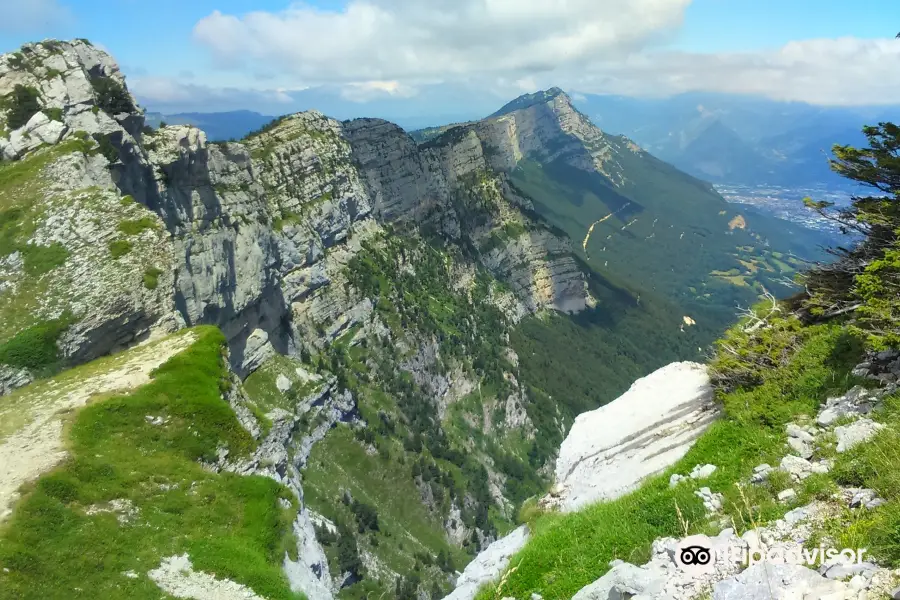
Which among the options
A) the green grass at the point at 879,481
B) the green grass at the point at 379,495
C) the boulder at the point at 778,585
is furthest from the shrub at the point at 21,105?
the green grass at the point at 879,481

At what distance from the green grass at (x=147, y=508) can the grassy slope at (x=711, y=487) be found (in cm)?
1510

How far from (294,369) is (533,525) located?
78.6 meters

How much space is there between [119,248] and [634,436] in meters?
42.0

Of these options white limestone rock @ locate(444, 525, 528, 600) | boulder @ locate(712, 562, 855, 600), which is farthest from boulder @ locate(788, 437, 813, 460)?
white limestone rock @ locate(444, 525, 528, 600)

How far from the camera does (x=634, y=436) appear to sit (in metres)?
22.7

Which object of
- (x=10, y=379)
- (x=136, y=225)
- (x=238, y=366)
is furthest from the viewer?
(x=238, y=366)

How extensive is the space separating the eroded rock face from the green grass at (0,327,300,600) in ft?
45.6

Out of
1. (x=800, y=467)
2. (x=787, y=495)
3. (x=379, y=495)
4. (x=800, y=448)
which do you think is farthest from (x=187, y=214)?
(x=787, y=495)

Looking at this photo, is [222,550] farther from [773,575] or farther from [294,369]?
[294,369]

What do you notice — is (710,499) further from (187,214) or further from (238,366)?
(238,366)

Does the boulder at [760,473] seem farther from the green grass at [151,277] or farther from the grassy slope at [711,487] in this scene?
the green grass at [151,277]

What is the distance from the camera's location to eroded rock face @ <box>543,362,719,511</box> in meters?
19.1

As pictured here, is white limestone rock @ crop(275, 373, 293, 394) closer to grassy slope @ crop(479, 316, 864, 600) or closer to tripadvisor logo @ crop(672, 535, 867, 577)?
grassy slope @ crop(479, 316, 864, 600)

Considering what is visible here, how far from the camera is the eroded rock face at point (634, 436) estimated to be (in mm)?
19094
